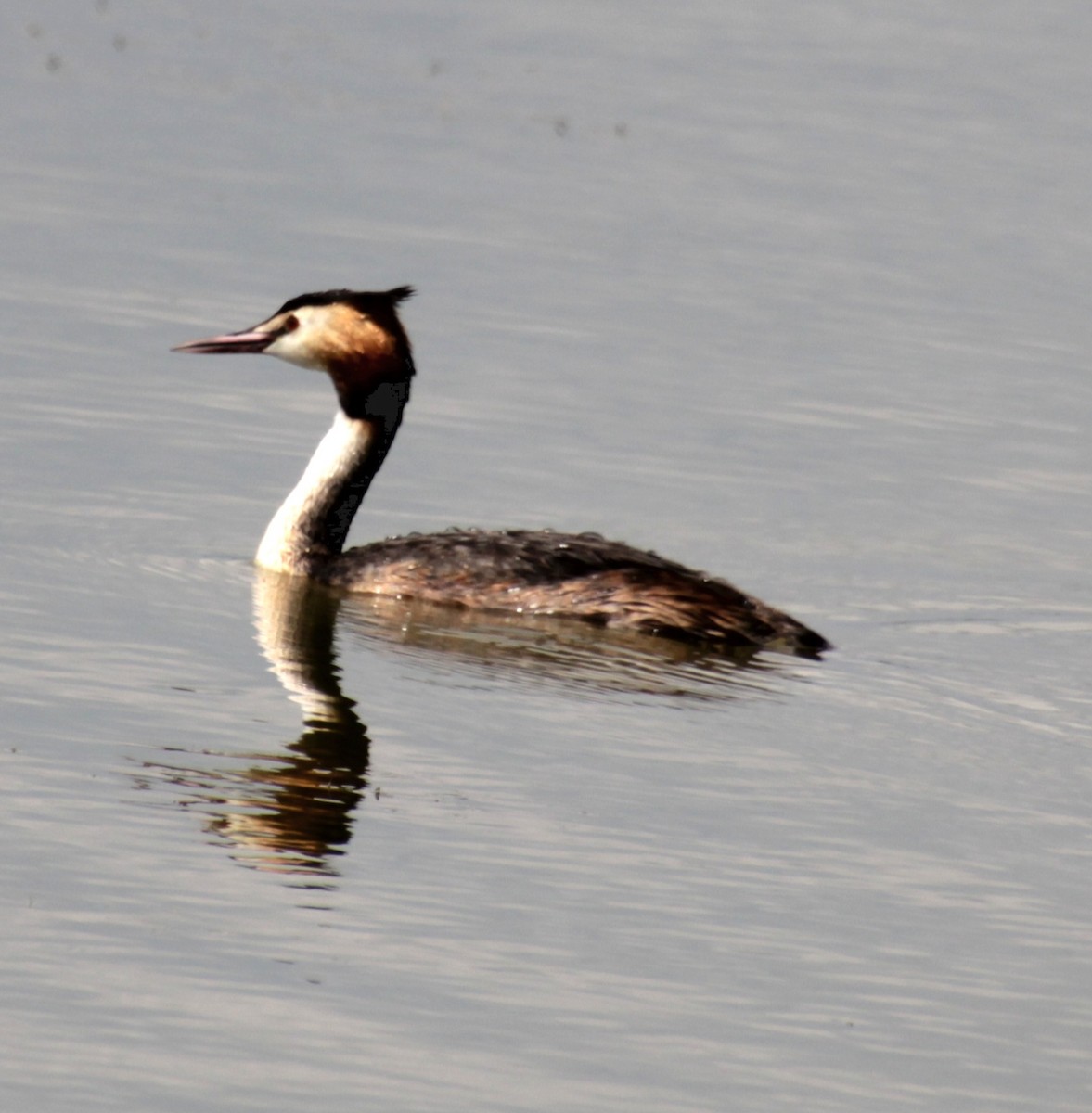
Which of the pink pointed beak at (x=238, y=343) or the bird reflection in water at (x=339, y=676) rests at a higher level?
the pink pointed beak at (x=238, y=343)

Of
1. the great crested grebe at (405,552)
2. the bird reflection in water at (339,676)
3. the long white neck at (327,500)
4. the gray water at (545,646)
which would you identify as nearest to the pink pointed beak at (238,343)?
the great crested grebe at (405,552)

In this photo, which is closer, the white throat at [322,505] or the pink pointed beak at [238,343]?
the white throat at [322,505]

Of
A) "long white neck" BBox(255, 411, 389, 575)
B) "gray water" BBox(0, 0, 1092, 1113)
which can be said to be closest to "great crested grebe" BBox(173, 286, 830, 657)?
"long white neck" BBox(255, 411, 389, 575)

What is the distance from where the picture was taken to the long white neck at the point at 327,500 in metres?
14.2

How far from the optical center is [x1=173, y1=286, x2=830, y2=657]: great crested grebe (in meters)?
13.0

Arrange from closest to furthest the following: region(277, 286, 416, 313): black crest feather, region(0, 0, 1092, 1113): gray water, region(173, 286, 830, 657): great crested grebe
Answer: region(0, 0, 1092, 1113): gray water, region(173, 286, 830, 657): great crested grebe, region(277, 286, 416, 313): black crest feather

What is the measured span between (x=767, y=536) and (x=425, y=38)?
77.9 feet

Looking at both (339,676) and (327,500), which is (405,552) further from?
(339,676)

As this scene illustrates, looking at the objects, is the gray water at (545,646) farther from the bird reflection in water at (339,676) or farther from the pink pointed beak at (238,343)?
the pink pointed beak at (238,343)

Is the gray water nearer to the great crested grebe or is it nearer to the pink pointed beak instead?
the great crested grebe

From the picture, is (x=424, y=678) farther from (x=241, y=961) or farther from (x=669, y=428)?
(x=669, y=428)

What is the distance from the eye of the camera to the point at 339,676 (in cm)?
1200

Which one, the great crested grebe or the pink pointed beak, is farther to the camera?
the pink pointed beak

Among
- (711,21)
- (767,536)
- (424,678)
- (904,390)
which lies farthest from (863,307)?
(711,21)
